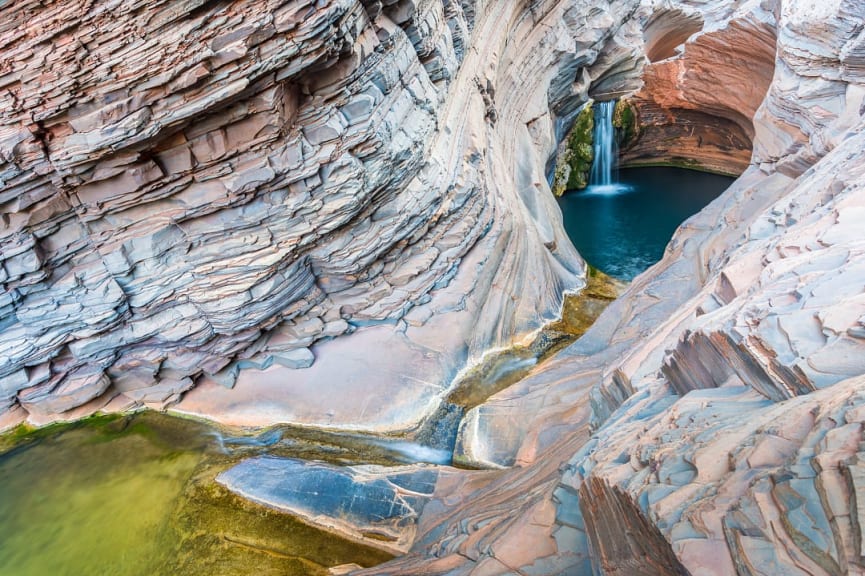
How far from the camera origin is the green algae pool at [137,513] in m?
6.23

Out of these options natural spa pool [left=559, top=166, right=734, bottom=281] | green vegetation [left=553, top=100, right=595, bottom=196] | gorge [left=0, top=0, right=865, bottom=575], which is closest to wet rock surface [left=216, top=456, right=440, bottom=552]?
gorge [left=0, top=0, right=865, bottom=575]

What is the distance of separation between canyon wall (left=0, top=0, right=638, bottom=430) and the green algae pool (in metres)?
0.61

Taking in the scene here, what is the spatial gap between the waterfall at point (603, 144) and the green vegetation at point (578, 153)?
297 millimetres

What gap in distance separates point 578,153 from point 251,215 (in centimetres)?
1312

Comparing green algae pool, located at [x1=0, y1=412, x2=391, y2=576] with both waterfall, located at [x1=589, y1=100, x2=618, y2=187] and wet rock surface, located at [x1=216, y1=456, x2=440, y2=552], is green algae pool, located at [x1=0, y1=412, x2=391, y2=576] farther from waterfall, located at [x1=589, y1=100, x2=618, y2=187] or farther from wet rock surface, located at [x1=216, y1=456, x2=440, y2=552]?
waterfall, located at [x1=589, y1=100, x2=618, y2=187]

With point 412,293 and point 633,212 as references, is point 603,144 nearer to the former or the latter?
point 633,212

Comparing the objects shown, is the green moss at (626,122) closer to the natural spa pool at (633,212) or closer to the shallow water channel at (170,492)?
the natural spa pool at (633,212)

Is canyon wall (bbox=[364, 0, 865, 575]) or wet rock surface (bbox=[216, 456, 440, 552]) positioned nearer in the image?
canyon wall (bbox=[364, 0, 865, 575])

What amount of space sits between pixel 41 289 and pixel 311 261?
12.9 feet

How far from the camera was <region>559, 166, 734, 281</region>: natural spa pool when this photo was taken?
43.1 feet

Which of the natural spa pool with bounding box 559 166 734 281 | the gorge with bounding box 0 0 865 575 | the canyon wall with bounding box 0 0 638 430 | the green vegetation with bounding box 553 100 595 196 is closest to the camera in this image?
the gorge with bounding box 0 0 865 575

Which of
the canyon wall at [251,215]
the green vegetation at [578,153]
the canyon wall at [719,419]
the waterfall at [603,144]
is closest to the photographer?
the canyon wall at [719,419]

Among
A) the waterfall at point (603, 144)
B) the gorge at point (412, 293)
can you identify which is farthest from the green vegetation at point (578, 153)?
the gorge at point (412, 293)

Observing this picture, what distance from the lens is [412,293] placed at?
370 inches
